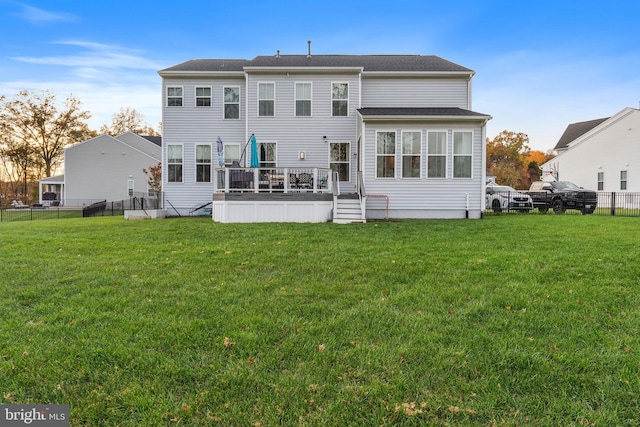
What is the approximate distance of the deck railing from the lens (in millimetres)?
12586

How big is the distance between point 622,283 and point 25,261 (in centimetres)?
888

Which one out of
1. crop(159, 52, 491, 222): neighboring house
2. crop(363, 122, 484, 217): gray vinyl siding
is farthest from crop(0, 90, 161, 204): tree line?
crop(363, 122, 484, 217): gray vinyl siding

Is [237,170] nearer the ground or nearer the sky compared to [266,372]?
nearer the sky

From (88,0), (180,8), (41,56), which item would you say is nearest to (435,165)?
(180,8)

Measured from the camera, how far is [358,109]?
15.1 m

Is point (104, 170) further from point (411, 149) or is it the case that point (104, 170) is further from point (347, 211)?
point (411, 149)

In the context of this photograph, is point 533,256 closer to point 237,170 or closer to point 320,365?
point 320,365

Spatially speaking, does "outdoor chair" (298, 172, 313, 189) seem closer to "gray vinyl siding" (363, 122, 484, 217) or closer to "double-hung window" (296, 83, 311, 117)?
"gray vinyl siding" (363, 122, 484, 217)

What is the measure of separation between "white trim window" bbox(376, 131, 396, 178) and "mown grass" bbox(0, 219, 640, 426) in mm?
7589

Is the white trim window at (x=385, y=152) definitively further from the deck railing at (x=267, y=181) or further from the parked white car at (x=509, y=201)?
the parked white car at (x=509, y=201)

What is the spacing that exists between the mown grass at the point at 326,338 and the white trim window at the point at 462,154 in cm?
751

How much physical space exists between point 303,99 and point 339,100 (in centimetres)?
155

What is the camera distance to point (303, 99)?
15.6 meters

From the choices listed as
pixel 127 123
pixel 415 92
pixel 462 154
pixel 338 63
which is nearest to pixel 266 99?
pixel 338 63
